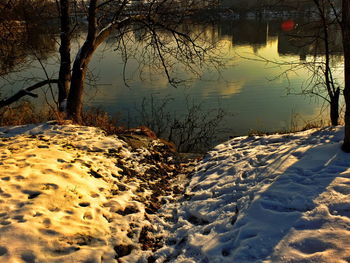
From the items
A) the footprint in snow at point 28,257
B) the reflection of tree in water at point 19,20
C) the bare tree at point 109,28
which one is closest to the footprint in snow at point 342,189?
the footprint in snow at point 28,257

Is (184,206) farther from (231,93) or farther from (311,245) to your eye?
(231,93)

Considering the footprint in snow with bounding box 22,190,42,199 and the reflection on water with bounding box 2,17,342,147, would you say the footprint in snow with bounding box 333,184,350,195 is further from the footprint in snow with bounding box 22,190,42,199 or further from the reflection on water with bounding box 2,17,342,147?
the reflection on water with bounding box 2,17,342,147

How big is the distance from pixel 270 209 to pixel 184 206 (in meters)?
1.75

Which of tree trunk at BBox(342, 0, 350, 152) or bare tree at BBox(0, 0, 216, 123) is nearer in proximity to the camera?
tree trunk at BBox(342, 0, 350, 152)

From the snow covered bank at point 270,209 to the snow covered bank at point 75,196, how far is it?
1.85ft

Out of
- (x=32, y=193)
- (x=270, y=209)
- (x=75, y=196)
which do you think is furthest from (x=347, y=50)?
(x=32, y=193)

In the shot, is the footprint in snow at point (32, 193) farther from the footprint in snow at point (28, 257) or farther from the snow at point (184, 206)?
the footprint in snow at point (28, 257)

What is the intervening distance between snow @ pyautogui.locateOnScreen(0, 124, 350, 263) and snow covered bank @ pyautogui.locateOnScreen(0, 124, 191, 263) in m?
0.02

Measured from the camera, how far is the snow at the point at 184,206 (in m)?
3.80

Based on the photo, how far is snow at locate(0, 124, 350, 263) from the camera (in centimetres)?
380

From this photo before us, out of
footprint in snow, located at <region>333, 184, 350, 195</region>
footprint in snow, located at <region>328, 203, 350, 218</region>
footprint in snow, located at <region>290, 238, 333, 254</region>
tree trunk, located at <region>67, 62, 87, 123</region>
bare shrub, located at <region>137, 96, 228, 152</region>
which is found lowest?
bare shrub, located at <region>137, 96, 228, 152</region>

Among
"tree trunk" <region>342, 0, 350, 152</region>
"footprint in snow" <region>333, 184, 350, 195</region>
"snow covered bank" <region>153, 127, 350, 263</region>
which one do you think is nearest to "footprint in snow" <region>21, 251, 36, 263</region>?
"snow covered bank" <region>153, 127, 350, 263</region>

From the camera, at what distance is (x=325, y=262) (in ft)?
10.8

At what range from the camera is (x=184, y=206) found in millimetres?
5738
